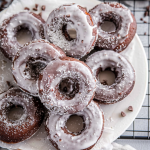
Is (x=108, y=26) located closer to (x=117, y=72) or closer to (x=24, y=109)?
(x=117, y=72)

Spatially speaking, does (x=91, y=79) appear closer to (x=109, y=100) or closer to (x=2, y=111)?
(x=109, y=100)

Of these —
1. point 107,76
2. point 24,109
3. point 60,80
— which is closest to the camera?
point 60,80

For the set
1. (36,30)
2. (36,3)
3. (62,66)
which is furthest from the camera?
(36,3)

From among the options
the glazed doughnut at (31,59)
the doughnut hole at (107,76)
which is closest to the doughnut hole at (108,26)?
the doughnut hole at (107,76)

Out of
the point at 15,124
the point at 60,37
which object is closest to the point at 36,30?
the point at 60,37

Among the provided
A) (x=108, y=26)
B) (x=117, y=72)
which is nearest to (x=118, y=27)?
(x=108, y=26)

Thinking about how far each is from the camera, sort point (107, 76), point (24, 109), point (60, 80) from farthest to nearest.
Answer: point (107, 76)
point (24, 109)
point (60, 80)
